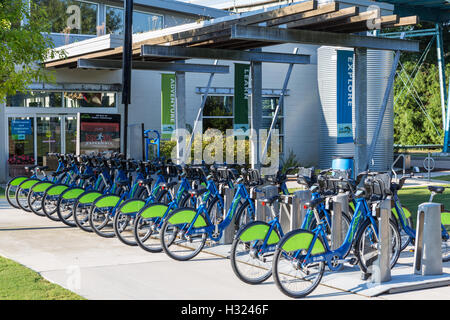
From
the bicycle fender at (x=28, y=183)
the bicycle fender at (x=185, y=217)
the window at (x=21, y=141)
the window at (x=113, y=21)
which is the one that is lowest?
the bicycle fender at (x=185, y=217)

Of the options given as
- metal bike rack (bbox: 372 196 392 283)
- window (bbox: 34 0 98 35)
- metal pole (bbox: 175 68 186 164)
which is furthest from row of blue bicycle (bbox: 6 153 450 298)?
window (bbox: 34 0 98 35)

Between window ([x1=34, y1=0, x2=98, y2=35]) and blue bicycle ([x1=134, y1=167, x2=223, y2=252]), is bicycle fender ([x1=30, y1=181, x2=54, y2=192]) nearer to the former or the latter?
blue bicycle ([x1=134, y1=167, x2=223, y2=252])

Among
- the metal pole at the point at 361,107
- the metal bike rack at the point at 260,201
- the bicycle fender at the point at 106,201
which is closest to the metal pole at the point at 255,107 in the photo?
the metal pole at the point at 361,107

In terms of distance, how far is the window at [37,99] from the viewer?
19297 millimetres

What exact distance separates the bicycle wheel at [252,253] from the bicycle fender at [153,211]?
5.43ft

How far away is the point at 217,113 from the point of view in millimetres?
21984

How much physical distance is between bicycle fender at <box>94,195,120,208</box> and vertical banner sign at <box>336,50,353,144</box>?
516 cm

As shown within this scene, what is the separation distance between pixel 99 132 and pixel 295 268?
37.6 feet

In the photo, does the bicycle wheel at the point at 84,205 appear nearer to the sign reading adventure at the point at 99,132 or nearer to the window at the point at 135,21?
the sign reading adventure at the point at 99,132

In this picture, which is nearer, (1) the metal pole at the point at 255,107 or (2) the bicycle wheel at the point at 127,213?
(2) the bicycle wheel at the point at 127,213

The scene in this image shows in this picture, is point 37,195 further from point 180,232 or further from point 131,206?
point 180,232

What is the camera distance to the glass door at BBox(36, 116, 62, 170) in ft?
64.8

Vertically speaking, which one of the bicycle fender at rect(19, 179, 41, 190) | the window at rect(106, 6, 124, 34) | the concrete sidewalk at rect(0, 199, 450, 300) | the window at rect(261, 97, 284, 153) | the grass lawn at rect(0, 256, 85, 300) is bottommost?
the concrete sidewalk at rect(0, 199, 450, 300)
